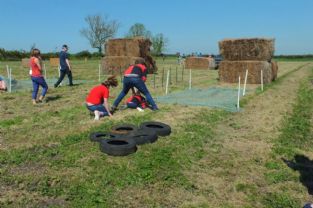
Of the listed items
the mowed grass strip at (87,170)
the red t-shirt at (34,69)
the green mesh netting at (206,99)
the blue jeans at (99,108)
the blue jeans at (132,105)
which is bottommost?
the mowed grass strip at (87,170)

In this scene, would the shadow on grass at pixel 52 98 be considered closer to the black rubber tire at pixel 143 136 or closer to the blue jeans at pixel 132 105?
the blue jeans at pixel 132 105

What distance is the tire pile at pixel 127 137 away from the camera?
704 centimetres

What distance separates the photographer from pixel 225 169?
6660 millimetres

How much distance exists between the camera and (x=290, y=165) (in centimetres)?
695

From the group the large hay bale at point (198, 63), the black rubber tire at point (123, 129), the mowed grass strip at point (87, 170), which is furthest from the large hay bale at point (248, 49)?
the large hay bale at point (198, 63)

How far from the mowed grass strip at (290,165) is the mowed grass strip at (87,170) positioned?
1.34 m

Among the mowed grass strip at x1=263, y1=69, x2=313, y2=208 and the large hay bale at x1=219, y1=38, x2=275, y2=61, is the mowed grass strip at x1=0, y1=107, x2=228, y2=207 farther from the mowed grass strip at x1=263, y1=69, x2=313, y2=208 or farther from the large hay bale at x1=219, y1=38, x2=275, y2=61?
the large hay bale at x1=219, y1=38, x2=275, y2=61

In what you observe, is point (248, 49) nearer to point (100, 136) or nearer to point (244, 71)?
point (244, 71)

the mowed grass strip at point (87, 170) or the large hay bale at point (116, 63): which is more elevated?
the large hay bale at point (116, 63)

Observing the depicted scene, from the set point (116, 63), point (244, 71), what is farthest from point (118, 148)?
point (116, 63)

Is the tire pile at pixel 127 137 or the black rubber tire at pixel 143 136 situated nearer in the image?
the tire pile at pixel 127 137

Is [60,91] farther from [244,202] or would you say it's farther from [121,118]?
[244,202]

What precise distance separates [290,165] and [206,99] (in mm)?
7894

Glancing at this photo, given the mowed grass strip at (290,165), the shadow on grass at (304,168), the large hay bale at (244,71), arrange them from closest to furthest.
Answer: the mowed grass strip at (290,165) < the shadow on grass at (304,168) < the large hay bale at (244,71)
